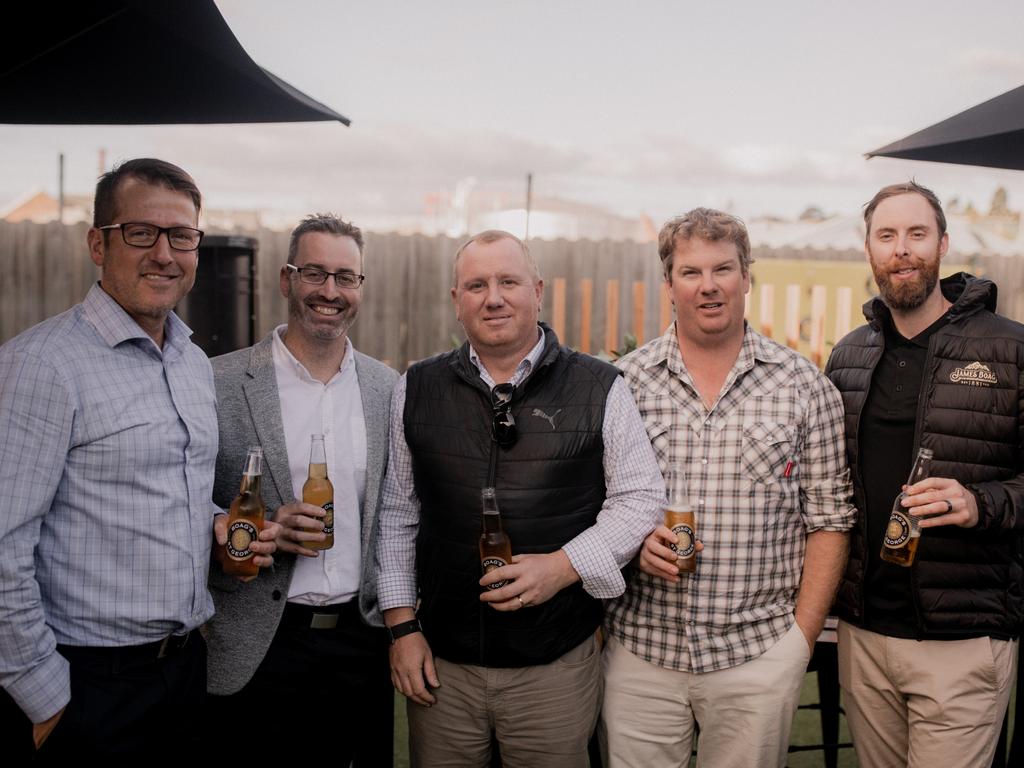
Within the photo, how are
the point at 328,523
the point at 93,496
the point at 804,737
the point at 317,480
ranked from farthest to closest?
1. the point at 804,737
2. the point at 317,480
3. the point at 328,523
4. the point at 93,496

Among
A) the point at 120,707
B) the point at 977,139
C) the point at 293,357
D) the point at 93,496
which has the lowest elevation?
the point at 120,707

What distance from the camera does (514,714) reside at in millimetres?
2572

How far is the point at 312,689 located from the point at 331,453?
2.45ft

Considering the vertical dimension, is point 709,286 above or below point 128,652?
above

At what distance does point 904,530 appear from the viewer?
2590mm

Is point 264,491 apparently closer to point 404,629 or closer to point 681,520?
point 404,629

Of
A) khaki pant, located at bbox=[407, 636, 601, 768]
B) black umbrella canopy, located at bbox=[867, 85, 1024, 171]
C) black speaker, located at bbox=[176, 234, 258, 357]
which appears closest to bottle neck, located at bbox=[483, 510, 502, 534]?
khaki pant, located at bbox=[407, 636, 601, 768]

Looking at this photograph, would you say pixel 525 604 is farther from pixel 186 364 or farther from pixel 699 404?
pixel 186 364

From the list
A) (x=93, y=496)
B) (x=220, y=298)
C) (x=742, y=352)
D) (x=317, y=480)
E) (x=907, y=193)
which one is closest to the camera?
(x=93, y=496)

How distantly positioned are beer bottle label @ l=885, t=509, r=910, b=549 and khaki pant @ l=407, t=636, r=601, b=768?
97 cm

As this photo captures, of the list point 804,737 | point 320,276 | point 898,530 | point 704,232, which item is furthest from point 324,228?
point 804,737

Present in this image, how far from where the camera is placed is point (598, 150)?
284 ft

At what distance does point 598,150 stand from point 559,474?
87.7 metres

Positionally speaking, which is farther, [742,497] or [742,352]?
[742,352]
